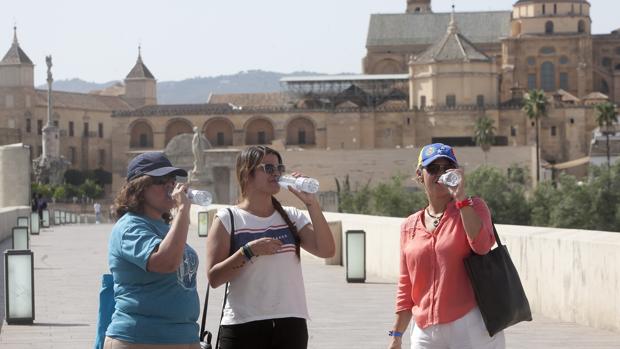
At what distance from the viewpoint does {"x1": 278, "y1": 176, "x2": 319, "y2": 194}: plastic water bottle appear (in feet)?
18.5

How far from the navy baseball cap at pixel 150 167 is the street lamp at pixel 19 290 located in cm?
495

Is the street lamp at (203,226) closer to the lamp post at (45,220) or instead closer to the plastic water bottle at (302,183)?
the lamp post at (45,220)

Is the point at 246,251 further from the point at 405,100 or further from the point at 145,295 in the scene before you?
the point at 405,100

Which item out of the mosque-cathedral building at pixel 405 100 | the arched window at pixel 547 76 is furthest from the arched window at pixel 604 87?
the arched window at pixel 547 76

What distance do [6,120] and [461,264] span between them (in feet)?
320

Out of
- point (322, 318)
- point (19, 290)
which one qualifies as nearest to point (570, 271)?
point (322, 318)

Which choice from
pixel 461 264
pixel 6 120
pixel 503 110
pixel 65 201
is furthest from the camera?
pixel 6 120

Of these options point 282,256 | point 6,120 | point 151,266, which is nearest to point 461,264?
point 282,256

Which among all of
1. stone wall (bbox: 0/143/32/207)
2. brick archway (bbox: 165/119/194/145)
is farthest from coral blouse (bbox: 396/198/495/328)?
brick archway (bbox: 165/119/194/145)

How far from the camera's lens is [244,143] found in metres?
93.2

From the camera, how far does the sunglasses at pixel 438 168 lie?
5730 millimetres

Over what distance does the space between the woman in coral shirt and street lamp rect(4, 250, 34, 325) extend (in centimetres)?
511

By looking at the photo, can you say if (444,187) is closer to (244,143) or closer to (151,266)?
(151,266)

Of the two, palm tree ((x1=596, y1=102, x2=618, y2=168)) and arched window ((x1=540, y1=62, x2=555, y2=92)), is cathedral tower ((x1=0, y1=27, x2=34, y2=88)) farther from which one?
palm tree ((x1=596, y1=102, x2=618, y2=168))
